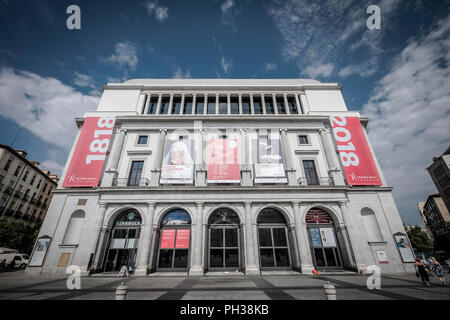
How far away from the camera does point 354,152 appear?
19.7 metres

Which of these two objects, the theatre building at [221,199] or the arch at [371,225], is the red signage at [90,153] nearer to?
the theatre building at [221,199]

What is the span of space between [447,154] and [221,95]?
6759cm

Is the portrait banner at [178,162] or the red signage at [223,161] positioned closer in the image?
the portrait banner at [178,162]

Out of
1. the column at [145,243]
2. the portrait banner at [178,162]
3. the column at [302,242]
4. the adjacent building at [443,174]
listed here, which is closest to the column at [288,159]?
the column at [302,242]

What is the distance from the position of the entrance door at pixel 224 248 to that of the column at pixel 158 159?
7342 mm

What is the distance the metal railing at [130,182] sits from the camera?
733 inches

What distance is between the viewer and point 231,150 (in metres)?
19.9

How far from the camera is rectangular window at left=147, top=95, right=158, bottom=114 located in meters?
24.7

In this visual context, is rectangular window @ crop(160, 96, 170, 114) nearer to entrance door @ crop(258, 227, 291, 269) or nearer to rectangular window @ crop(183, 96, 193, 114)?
rectangular window @ crop(183, 96, 193, 114)

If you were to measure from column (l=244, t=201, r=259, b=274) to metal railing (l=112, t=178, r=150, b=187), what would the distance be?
33.8ft

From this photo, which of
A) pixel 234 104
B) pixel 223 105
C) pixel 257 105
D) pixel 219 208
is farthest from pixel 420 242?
pixel 223 105

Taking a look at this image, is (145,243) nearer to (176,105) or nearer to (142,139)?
(142,139)

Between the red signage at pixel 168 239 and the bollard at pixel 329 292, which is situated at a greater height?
the red signage at pixel 168 239
